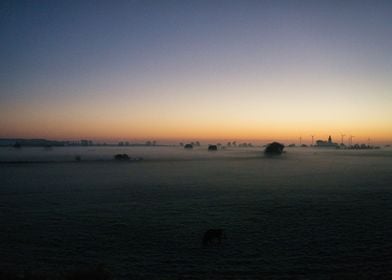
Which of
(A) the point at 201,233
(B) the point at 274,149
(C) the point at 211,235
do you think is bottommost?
(A) the point at 201,233

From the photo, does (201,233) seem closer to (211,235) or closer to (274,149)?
(211,235)

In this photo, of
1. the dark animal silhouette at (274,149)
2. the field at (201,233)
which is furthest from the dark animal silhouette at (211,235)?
the dark animal silhouette at (274,149)

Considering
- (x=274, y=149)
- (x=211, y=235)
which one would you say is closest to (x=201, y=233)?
(x=211, y=235)

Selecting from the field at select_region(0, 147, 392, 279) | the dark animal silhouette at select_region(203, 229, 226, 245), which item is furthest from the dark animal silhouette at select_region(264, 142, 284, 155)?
the dark animal silhouette at select_region(203, 229, 226, 245)

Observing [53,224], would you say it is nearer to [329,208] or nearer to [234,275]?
[234,275]

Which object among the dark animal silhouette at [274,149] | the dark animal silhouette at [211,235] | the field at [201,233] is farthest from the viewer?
the dark animal silhouette at [274,149]

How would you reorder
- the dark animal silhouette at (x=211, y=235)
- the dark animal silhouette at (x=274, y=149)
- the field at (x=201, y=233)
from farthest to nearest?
1. the dark animal silhouette at (x=274, y=149)
2. the dark animal silhouette at (x=211, y=235)
3. the field at (x=201, y=233)

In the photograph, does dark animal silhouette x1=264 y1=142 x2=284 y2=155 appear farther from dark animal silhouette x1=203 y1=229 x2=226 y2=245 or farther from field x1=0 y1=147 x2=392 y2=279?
dark animal silhouette x1=203 y1=229 x2=226 y2=245

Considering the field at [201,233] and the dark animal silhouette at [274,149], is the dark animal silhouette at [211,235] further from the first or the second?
the dark animal silhouette at [274,149]

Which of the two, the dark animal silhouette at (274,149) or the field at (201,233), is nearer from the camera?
the field at (201,233)

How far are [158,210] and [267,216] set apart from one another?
9976 mm

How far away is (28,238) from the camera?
23766 mm

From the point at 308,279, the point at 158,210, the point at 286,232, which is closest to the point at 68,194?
the point at 158,210

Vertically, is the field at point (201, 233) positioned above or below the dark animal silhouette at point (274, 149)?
below
